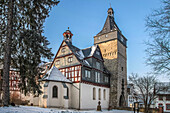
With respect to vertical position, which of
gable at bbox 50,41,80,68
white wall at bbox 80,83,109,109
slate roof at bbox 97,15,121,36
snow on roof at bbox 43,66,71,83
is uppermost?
slate roof at bbox 97,15,121,36

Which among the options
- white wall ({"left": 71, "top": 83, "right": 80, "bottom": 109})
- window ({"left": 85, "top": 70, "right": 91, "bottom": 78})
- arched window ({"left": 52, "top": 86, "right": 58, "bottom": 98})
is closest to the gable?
window ({"left": 85, "top": 70, "right": 91, "bottom": 78})

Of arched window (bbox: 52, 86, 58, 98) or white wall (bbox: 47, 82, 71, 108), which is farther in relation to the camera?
arched window (bbox: 52, 86, 58, 98)

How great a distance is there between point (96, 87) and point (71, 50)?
8.58 meters

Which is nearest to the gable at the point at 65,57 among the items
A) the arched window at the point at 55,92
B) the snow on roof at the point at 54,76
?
the snow on roof at the point at 54,76

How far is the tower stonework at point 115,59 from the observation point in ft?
117

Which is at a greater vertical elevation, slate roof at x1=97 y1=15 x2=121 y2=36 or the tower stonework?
slate roof at x1=97 y1=15 x2=121 y2=36

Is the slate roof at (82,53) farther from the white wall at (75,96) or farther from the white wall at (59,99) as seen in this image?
the white wall at (59,99)

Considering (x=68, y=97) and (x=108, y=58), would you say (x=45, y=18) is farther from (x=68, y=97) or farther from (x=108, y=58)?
(x=108, y=58)

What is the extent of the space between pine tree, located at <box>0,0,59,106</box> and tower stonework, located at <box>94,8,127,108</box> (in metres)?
23.9

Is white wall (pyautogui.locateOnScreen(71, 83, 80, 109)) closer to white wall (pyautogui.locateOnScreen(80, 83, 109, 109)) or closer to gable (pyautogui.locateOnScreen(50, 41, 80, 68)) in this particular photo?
white wall (pyautogui.locateOnScreen(80, 83, 109, 109))

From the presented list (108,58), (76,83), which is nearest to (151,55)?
(76,83)

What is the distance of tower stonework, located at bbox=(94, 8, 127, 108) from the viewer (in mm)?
35794

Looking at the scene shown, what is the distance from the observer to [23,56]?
48.1ft

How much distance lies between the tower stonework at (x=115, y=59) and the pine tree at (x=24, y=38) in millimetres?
23860
